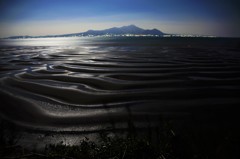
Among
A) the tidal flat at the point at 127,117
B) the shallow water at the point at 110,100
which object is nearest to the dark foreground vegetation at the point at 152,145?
the tidal flat at the point at 127,117

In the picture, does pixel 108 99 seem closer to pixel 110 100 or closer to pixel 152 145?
pixel 110 100

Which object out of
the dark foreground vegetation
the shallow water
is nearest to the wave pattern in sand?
the shallow water

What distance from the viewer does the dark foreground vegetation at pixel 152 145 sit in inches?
94.1

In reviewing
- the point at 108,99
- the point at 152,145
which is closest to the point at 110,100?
the point at 108,99

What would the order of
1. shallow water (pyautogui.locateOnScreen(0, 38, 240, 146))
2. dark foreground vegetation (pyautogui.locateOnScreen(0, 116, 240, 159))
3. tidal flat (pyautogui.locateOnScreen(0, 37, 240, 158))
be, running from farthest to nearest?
1. shallow water (pyautogui.locateOnScreen(0, 38, 240, 146))
2. tidal flat (pyautogui.locateOnScreen(0, 37, 240, 158))
3. dark foreground vegetation (pyautogui.locateOnScreen(0, 116, 240, 159))

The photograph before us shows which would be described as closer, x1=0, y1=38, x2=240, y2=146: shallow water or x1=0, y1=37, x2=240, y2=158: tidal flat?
x1=0, y1=37, x2=240, y2=158: tidal flat

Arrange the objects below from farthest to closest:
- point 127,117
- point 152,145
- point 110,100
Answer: point 110,100
point 127,117
point 152,145

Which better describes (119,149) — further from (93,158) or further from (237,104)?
(237,104)

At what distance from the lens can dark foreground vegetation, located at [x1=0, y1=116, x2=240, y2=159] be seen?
2.39 meters

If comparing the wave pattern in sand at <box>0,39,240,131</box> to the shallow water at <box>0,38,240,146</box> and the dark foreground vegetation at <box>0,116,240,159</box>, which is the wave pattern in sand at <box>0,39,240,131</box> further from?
the dark foreground vegetation at <box>0,116,240,159</box>

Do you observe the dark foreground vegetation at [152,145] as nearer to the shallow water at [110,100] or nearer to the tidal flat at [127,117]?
the tidal flat at [127,117]

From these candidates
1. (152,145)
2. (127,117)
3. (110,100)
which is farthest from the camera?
(110,100)

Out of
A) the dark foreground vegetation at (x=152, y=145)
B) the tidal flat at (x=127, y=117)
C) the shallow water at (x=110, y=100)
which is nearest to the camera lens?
Result: the dark foreground vegetation at (x=152, y=145)

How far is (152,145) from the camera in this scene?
2584mm
